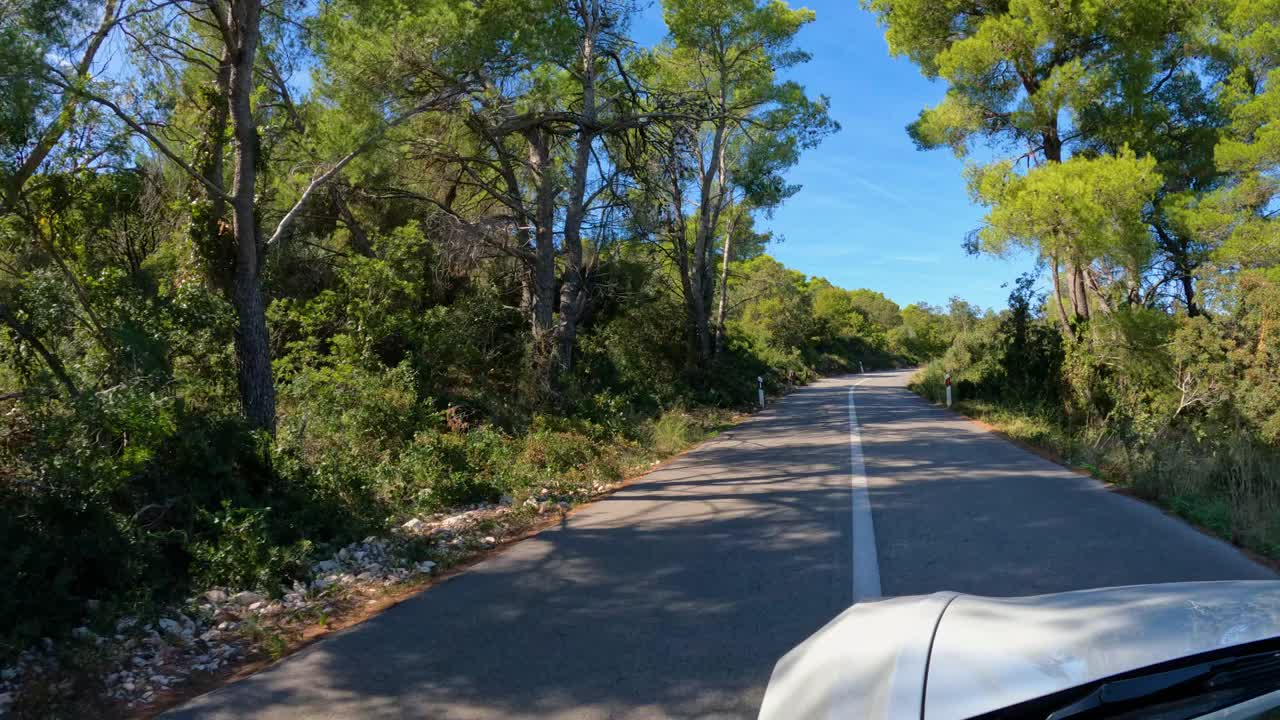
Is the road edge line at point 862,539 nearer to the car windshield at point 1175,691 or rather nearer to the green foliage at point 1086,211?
the car windshield at point 1175,691

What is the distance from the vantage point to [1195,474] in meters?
9.55

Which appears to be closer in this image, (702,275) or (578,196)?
(578,196)

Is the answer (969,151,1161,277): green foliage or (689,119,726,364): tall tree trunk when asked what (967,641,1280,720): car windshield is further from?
(689,119,726,364): tall tree trunk

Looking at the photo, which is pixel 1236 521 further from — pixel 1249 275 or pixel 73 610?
pixel 1249 275

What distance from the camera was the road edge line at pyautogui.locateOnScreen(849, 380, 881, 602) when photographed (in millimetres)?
5621

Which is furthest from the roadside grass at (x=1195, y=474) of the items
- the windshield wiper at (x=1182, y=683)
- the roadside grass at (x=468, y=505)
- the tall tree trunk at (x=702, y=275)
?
the tall tree trunk at (x=702, y=275)

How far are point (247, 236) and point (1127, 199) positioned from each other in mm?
17655

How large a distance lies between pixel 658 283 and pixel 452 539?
20.5 meters

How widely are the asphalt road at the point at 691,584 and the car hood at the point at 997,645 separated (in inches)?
66.8

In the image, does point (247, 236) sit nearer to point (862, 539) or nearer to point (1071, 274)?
point (862, 539)

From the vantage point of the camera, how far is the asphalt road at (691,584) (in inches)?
164

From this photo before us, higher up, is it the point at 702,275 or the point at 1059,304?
the point at 702,275

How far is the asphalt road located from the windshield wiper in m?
2.39

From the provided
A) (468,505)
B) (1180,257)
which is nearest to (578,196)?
(468,505)
